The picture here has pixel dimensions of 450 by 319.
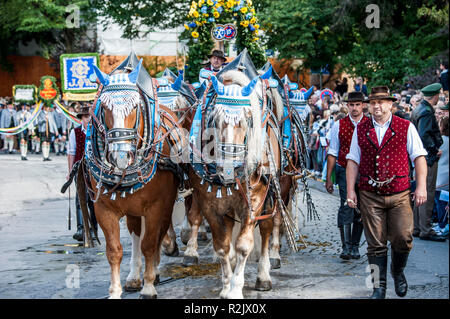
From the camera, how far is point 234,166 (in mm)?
5539

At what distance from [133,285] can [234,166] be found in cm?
196

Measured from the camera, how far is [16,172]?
1869cm

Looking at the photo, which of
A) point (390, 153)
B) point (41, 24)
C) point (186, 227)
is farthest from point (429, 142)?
point (41, 24)

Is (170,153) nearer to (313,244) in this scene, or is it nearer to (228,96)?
(228,96)

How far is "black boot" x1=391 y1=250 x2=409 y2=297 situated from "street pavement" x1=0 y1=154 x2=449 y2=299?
0.10 metres

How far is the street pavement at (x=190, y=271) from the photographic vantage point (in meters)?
6.35

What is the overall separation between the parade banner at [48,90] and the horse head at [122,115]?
2038 centimetres

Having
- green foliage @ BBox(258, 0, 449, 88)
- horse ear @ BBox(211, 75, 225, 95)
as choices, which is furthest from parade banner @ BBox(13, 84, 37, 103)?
horse ear @ BBox(211, 75, 225, 95)

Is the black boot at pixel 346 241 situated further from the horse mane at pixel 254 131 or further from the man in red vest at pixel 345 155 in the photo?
the horse mane at pixel 254 131

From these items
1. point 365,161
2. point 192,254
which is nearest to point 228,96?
point 365,161

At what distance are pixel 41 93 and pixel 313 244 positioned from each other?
19.3m

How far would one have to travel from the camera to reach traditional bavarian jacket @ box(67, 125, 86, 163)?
28.5 feet

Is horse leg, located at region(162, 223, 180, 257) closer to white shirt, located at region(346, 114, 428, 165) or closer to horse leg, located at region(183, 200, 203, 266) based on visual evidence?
horse leg, located at region(183, 200, 203, 266)

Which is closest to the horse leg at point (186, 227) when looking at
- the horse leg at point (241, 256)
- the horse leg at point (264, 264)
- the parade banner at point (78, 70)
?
the horse leg at point (264, 264)
